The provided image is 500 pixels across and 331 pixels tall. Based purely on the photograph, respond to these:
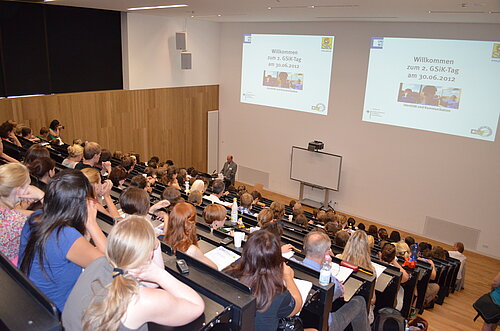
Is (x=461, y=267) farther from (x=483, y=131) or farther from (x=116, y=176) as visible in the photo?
(x=116, y=176)

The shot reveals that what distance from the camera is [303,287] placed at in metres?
2.75

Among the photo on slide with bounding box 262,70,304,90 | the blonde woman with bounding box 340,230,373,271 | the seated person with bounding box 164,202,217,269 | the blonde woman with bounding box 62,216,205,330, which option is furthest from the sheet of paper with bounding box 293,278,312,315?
the photo on slide with bounding box 262,70,304,90

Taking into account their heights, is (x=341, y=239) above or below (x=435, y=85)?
below

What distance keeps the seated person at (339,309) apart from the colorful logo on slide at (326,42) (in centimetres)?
747

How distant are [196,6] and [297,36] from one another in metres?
3.62

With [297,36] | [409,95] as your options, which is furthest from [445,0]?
[297,36]

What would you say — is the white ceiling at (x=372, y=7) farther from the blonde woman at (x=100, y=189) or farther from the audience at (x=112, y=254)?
the blonde woman at (x=100, y=189)

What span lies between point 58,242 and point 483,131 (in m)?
8.54

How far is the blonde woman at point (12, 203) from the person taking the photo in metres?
2.41

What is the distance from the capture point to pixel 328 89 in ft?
33.0

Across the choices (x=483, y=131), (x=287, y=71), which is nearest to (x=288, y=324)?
(x=483, y=131)

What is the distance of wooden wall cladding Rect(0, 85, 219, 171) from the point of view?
27.7 feet

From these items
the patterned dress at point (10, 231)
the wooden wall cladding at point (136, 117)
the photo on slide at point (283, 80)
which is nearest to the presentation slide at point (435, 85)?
the photo on slide at point (283, 80)

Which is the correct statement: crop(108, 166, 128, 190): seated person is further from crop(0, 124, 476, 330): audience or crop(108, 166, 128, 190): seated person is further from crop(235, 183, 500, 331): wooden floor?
crop(235, 183, 500, 331): wooden floor
